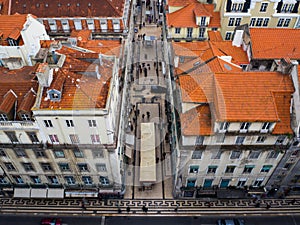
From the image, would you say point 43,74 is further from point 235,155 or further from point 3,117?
point 235,155

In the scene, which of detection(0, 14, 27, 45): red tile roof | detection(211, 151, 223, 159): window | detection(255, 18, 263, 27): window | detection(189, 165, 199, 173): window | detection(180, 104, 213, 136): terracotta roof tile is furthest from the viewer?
detection(255, 18, 263, 27): window

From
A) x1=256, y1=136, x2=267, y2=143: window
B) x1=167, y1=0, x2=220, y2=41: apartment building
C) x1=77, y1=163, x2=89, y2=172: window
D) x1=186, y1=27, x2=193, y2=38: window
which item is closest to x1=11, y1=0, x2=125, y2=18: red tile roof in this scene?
x1=167, y1=0, x2=220, y2=41: apartment building

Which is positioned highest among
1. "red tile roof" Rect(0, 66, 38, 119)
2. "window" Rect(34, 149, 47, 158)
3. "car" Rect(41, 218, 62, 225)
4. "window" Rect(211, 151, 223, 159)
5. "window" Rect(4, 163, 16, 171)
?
"red tile roof" Rect(0, 66, 38, 119)

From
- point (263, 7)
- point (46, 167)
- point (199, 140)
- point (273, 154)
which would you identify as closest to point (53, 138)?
point (46, 167)

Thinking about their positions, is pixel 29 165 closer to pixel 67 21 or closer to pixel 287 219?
pixel 67 21

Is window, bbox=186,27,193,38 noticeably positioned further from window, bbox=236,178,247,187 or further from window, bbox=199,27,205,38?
window, bbox=236,178,247,187

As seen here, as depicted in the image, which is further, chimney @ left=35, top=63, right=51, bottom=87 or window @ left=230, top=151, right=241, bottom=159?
window @ left=230, top=151, right=241, bottom=159

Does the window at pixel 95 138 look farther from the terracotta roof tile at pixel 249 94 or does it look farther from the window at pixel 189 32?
the window at pixel 189 32

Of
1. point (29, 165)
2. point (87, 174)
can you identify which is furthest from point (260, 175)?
point (29, 165)
